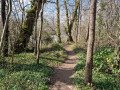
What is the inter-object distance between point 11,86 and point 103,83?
15.0 ft

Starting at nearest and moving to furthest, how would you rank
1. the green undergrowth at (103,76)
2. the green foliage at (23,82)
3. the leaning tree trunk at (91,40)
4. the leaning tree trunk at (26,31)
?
the leaning tree trunk at (91,40), the green foliage at (23,82), the green undergrowth at (103,76), the leaning tree trunk at (26,31)

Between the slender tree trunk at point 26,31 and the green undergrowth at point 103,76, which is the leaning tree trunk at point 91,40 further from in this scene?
the slender tree trunk at point 26,31

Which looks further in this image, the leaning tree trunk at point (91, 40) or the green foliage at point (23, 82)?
the green foliage at point (23, 82)

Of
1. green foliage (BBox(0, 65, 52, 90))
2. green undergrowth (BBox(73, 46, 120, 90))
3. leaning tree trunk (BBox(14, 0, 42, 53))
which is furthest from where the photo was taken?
leaning tree trunk (BBox(14, 0, 42, 53))

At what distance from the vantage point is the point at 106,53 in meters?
7.13

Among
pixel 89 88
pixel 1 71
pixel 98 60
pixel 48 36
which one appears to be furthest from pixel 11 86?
pixel 48 36

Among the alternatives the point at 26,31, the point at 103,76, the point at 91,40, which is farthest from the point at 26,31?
the point at 103,76

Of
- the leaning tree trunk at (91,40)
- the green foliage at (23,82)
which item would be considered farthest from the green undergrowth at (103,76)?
the green foliage at (23,82)

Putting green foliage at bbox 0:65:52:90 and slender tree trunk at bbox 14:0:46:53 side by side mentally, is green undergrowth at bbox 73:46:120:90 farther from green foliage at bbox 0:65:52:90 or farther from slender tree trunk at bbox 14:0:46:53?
slender tree trunk at bbox 14:0:46:53

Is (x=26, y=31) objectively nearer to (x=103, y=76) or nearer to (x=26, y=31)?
(x=26, y=31)

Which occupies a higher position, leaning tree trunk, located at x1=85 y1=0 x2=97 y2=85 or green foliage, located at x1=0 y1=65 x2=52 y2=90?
leaning tree trunk, located at x1=85 y1=0 x2=97 y2=85

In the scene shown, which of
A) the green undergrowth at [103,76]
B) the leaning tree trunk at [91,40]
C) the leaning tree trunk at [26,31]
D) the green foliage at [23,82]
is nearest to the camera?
the leaning tree trunk at [91,40]

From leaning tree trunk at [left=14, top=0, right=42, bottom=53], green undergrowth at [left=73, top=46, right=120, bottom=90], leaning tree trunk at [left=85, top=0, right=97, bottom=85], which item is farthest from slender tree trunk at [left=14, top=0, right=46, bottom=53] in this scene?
leaning tree trunk at [left=85, top=0, right=97, bottom=85]

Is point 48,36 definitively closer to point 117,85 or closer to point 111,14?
point 111,14
